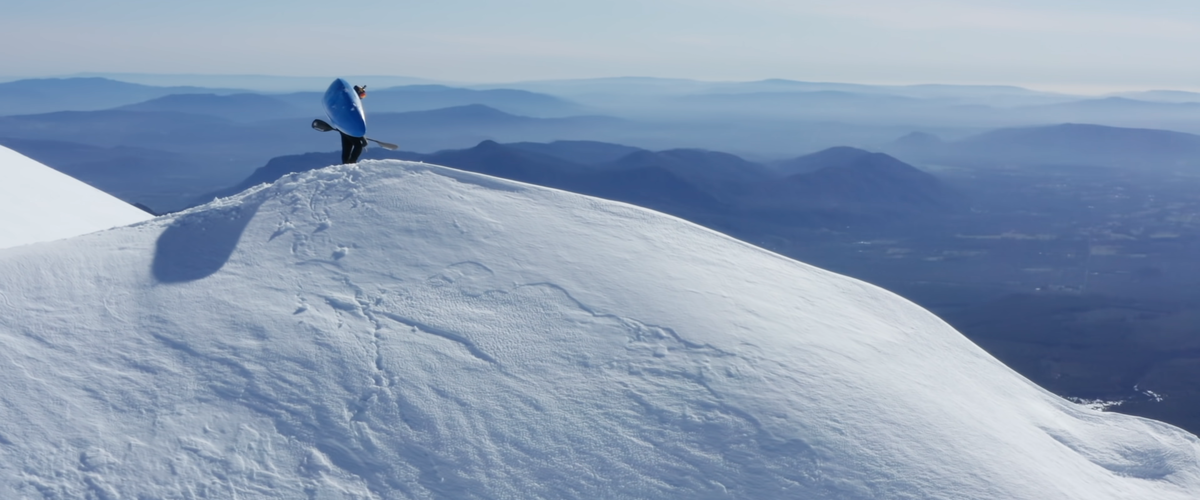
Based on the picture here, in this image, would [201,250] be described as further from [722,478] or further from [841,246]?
[841,246]

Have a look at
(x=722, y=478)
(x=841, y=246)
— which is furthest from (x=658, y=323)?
(x=841, y=246)

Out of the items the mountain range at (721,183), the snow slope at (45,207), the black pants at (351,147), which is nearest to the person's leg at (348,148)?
the black pants at (351,147)

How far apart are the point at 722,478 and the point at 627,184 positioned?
4312 inches

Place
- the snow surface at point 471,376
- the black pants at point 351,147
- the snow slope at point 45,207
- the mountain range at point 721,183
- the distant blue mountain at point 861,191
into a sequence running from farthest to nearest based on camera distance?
the distant blue mountain at point 861,191
the mountain range at point 721,183
the snow slope at point 45,207
the black pants at point 351,147
the snow surface at point 471,376

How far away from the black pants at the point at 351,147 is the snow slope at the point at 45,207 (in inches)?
200

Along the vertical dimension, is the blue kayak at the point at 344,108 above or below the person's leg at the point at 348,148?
above

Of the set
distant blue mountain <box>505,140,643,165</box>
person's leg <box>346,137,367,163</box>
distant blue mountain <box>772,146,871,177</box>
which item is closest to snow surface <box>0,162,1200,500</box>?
person's leg <box>346,137,367,163</box>

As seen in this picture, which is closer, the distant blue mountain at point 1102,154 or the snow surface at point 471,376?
the snow surface at point 471,376

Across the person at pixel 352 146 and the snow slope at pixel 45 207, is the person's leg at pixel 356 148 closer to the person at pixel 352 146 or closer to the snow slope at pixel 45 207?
the person at pixel 352 146

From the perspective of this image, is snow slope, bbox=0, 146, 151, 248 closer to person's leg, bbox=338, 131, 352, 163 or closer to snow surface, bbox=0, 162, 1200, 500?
person's leg, bbox=338, 131, 352, 163

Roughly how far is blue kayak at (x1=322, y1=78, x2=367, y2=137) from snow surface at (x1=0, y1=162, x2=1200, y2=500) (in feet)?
1.68

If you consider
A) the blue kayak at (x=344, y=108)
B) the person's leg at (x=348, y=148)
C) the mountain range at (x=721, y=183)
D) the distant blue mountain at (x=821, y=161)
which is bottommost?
the mountain range at (x=721, y=183)

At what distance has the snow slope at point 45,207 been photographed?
43.7 ft

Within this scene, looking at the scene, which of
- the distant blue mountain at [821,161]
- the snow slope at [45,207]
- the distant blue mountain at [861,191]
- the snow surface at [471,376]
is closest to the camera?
the snow surface at [471,376]
